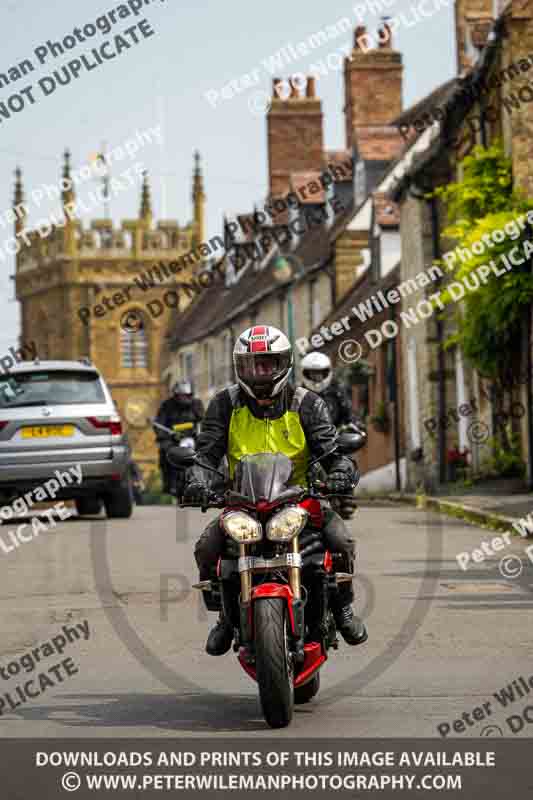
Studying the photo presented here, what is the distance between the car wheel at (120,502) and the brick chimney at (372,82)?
1101 inches

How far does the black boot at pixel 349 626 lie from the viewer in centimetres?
763

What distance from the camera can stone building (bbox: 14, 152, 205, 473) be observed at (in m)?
108

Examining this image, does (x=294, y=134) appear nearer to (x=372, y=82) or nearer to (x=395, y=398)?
(x=372, y=82)

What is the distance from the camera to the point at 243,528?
708cm

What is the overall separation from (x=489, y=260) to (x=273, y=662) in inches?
735

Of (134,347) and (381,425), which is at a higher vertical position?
(134,347)

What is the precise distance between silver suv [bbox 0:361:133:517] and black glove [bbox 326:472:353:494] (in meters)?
12.8

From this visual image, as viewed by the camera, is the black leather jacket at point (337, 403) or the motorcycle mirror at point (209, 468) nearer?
the motorcycle mirror at point (209, 468)

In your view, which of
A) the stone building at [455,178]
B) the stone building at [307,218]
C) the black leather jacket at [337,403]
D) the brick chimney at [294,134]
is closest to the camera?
the black leather jacket at [337,403]

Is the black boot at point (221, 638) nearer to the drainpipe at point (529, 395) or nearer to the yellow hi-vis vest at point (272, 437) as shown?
the yellow hi-vis vest at point (272, 437)

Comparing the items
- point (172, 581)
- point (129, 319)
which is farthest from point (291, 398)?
A: point (129, 319)

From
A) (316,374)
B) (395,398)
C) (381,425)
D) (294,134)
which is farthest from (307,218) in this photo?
(316,374)
